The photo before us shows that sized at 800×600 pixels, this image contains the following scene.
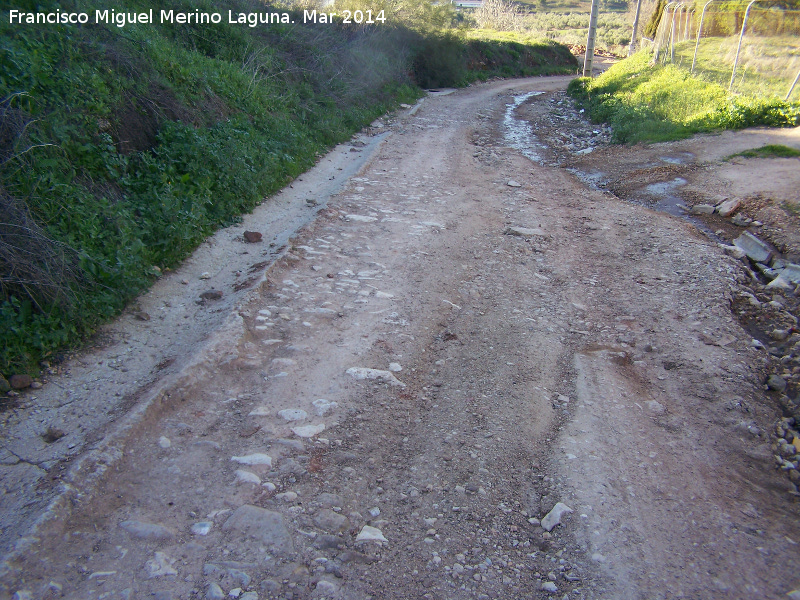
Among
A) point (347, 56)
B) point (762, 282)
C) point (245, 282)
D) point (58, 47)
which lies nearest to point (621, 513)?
point (245, 282)

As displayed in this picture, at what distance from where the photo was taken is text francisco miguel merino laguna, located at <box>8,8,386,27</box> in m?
6.32

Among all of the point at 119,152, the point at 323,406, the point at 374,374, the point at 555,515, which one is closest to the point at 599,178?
the point at 374,374

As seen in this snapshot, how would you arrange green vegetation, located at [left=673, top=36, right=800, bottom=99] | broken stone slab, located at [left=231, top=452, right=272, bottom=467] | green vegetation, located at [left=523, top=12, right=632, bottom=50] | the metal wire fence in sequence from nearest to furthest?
1. broken stone slab, located at [left=231, top=452, right=272, bottom=467]
2. green vegetation, located at [left=673, top=36, right=800, bottom=99]
3. the metal wire fence
4. green vegetation, located at [left=523, top=12, right=632, bottom=50]

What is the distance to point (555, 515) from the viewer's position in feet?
9.01

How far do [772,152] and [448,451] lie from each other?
30.1 feet

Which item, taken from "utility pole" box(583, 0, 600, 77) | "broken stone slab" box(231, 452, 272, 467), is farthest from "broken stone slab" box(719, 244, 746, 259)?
"utility pole" box(583, 0, 600, 77)

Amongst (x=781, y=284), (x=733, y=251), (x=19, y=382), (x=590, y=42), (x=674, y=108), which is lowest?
(x=19, y=382)

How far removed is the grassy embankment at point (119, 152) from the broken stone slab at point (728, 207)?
641 centimetres

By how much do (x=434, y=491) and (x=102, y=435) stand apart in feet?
6.44

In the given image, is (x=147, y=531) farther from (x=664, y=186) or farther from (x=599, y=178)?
(x=599, y=178)

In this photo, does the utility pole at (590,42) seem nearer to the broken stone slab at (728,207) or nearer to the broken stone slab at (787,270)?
the broken stone slab at (728,207)

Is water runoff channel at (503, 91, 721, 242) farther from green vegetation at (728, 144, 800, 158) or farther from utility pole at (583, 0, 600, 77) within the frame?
utility pole at (583, 0, 600, 77)

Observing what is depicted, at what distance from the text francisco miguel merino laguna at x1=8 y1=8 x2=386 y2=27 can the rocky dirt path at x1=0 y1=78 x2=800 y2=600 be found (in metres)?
4.51

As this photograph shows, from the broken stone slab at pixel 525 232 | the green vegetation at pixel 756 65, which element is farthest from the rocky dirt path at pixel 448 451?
the green vegetation at pixel 756 65
